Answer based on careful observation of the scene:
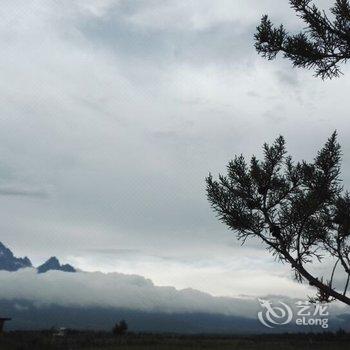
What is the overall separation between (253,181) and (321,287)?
2.64m

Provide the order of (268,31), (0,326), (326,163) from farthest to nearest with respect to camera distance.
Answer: (0,326) → (326,163) → (268,31)

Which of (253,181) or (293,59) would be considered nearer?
(293,59)

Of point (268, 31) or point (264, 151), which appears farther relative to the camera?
point (264, 151)

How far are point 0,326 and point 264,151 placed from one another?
31.4m

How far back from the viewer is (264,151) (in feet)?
36.4

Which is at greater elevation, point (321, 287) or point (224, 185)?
point (224, 185)

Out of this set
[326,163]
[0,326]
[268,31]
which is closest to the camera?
[268,31]

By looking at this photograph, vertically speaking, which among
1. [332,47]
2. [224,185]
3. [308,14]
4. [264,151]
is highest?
[308,14]

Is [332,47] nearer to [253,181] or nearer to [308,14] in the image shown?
[308,14]

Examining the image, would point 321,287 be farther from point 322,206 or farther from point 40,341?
point 40,341

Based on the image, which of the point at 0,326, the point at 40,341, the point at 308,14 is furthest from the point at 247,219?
the point at 0,326

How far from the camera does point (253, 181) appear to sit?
10656 millimetres

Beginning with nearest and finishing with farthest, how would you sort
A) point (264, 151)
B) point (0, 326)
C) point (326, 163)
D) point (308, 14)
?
1. point (308, 14)
2. point (326, 163)
3. point (264, 151)
4. point (0, 326)

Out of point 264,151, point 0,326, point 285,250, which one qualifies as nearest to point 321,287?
A: point 285,250
